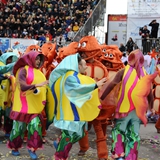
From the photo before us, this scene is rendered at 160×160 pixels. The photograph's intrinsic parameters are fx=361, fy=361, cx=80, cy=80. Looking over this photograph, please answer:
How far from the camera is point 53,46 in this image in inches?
310

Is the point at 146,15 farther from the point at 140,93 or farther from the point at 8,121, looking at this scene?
the point at 140,93

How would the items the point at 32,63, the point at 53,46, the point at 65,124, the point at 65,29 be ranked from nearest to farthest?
1. the point at 65,124
2. the point at 32,63
3. the point at 53,46
4. the point at 65,29

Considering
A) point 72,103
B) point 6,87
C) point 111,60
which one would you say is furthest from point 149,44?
point 72,103

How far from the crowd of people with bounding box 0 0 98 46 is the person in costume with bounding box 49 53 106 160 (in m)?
12.7

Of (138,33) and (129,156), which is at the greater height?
(138,33)

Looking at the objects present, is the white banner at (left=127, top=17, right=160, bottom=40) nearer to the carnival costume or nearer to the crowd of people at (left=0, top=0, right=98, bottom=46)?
the crowd of people at (left=0, top=0, right=98, bottom=46)

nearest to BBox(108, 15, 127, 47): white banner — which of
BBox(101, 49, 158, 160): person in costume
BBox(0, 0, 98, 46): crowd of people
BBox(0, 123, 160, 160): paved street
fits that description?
BBox(0, 0, 98, 46): crowd of people

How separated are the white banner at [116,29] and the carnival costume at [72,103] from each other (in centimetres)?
1661

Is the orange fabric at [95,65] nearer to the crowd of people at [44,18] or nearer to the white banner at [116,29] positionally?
the crowd of people at [44,18]

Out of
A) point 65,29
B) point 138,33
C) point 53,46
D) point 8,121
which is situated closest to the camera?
point 8,121

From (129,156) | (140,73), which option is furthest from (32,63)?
(129,156)

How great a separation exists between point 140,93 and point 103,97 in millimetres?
588

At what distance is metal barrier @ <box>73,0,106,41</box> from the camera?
55.4 ft

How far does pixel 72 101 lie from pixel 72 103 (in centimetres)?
7
